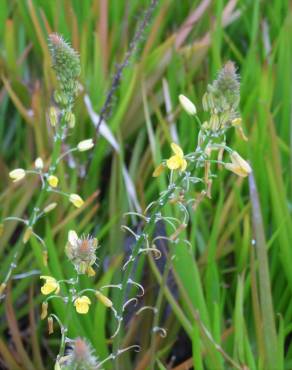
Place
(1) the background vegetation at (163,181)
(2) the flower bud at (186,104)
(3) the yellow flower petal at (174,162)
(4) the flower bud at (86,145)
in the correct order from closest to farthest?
(3) the yellow flower petal at (174,162) → (2) the flower bud at (186,104) → (4) the flower bud at (86,145) → (1) the background vegetation at (163,181)

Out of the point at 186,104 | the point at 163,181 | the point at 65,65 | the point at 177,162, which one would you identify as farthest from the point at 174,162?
the point at 163,181

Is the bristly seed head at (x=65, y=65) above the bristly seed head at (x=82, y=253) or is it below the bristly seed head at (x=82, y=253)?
above

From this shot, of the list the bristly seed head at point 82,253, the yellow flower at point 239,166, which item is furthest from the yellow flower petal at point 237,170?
the bristly seed head at point 82,253

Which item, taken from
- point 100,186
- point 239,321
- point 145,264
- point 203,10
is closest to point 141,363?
point 239,321

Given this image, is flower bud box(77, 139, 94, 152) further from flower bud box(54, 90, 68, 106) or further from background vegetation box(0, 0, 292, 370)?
→ background vegetation box(0, 0, 292, 370)

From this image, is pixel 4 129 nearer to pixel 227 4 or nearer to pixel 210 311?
pixel 227 4

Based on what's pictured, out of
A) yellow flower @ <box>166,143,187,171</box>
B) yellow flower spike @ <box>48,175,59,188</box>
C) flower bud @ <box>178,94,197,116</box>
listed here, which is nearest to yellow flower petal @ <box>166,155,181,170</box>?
yellow flower @ <box>166,143,187,171</box>

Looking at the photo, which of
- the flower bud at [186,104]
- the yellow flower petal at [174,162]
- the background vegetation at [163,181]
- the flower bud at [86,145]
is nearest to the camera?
the yellow flower petal at [174,162]

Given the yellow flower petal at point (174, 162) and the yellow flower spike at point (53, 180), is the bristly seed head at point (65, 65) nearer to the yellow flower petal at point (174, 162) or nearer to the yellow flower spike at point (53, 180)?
the yellow flower spike at point (53, 180)

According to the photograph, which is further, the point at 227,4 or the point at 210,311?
the point at 227,4
